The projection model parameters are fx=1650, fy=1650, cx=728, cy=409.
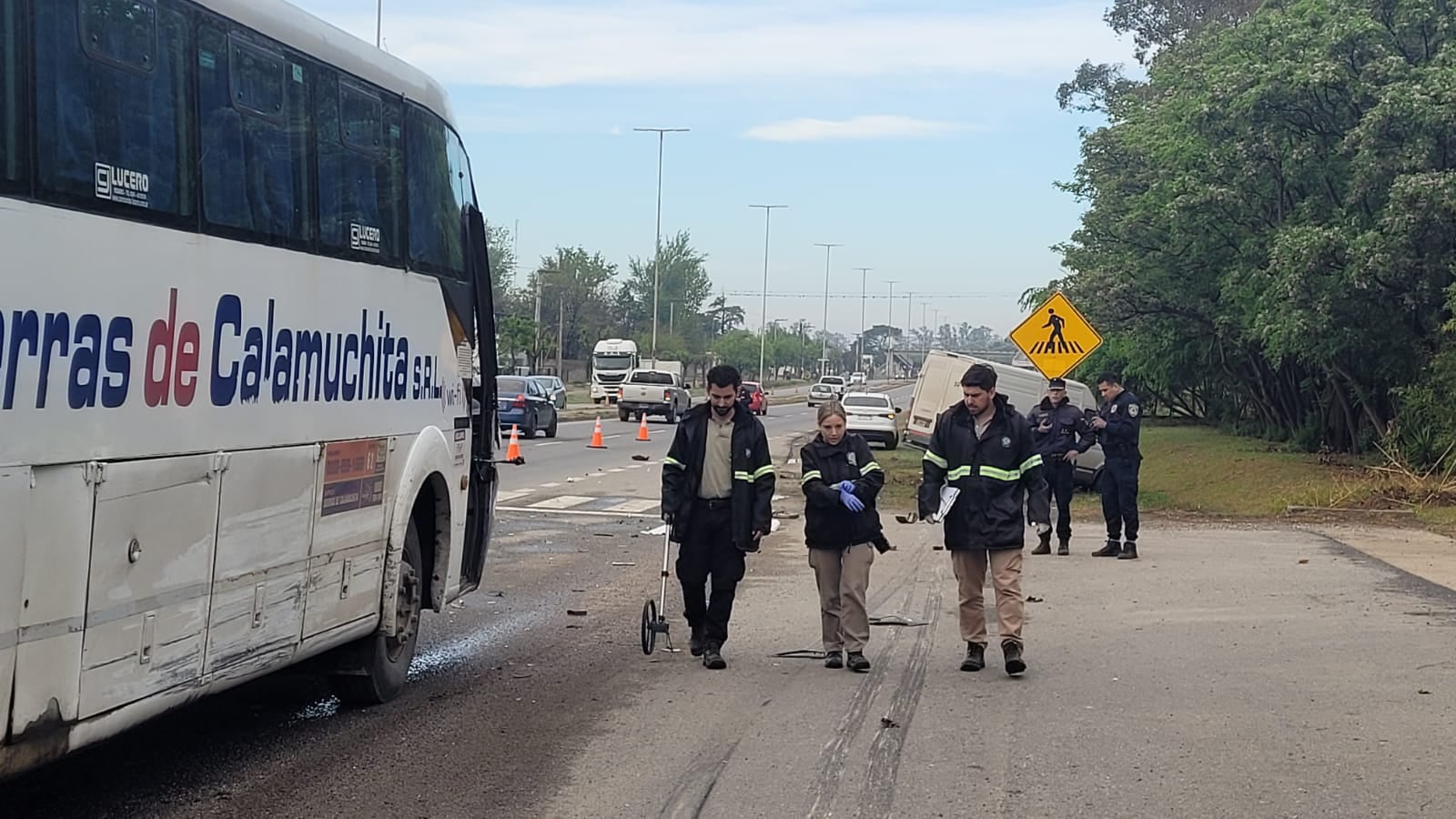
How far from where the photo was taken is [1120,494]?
1623cm

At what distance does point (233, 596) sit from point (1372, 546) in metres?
14.4

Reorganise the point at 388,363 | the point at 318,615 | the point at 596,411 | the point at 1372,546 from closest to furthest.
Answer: the point at 318,615, the point at 388,363, the point at 1372,546, the point at 596,411

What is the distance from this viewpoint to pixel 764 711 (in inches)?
338

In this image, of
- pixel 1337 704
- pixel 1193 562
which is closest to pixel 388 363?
pixel 1337 704

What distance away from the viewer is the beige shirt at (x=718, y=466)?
9.80 metres

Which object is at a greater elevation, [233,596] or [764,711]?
[233,596]

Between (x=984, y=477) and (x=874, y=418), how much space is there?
33.1m

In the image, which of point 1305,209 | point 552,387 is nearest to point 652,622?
point 1305,209

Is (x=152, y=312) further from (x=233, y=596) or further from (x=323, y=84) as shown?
(x=323, y=84)

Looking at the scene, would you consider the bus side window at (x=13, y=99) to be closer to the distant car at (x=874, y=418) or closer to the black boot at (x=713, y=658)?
the black boot at (x=713, y=658)

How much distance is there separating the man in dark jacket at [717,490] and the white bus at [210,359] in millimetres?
1371

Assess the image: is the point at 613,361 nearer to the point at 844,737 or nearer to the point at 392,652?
the point at 392,652

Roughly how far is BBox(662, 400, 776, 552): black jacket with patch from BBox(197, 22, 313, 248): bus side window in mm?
3189

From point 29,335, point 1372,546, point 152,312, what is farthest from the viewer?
point 1372,546
